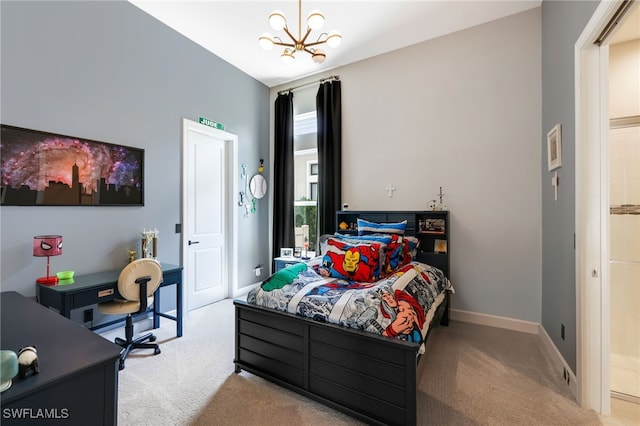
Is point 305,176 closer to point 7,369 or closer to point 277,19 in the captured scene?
point 277,19

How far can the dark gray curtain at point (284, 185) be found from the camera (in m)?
4.48

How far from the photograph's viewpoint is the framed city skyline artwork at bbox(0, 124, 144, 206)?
84.7 inches

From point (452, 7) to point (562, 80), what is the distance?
1.37 m

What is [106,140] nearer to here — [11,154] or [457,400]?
[11,154]

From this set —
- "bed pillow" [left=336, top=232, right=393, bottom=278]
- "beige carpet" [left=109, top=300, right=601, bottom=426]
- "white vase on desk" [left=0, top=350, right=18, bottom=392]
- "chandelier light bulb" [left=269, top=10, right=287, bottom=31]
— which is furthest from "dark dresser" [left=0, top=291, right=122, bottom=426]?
"chandelier light bulb" [left=269, top=10, right=287, bottom=31]

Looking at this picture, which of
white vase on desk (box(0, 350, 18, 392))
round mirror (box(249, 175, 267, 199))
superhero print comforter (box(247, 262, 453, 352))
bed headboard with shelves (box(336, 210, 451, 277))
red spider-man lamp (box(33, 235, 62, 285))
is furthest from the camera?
round mirror (box(249, 175, 267, 199))

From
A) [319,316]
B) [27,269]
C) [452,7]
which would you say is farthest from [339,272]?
[452,7]

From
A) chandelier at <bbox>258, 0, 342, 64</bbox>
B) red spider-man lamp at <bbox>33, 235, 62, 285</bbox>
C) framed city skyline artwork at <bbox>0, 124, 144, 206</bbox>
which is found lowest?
red spider-man lamp at <bbox>33, 235, 62, 285</bbox>

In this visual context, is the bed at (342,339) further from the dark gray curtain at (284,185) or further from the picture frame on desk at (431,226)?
the dark gray curtain at (284,185)

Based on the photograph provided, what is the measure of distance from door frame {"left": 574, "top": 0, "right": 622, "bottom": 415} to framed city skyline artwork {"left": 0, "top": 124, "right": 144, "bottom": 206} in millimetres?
3789

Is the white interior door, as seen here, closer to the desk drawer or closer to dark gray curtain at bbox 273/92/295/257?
dark gray curtain at bbox 273/92/295/257

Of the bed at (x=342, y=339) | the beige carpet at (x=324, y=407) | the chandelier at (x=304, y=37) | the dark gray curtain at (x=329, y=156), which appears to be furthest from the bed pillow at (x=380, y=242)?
the chandelier at (x=304, y=37)

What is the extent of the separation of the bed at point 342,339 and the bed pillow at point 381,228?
0.87 metres

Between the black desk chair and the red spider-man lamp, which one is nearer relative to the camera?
the red spider-man lamp
